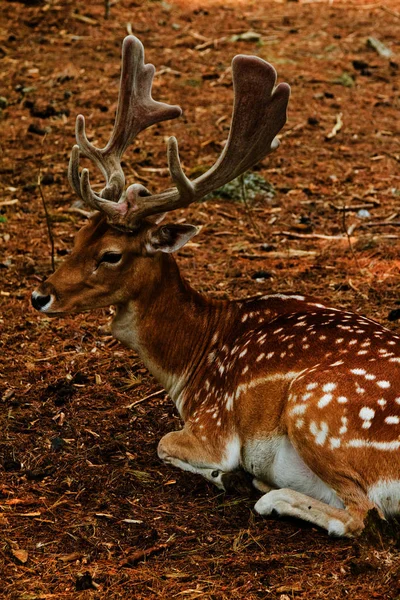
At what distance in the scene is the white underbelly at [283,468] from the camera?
469 cm

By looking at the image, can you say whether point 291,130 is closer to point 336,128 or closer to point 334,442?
point 336,128

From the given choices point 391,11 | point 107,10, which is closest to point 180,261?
point 107,10

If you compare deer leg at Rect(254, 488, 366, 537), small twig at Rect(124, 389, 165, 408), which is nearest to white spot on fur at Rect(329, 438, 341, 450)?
deer leg at Rect(254, 488, 366, 537)

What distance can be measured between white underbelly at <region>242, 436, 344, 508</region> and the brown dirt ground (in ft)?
0.58

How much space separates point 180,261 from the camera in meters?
7.92

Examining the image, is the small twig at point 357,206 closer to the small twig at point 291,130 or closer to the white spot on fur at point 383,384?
the small twig at point 291,130

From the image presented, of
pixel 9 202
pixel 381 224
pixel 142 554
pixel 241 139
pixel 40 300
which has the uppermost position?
pixel 241 139

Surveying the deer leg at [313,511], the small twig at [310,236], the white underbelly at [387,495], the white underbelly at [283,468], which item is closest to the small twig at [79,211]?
the small twig at [310,236]

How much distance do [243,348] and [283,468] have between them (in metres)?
0.77

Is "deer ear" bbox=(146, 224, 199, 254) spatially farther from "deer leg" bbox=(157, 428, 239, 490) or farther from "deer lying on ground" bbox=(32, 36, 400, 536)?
"deer leg" bbox=(157, 428, 239, 490)

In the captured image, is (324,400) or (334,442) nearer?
(334,442)

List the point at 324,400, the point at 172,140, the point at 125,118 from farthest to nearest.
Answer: the point at 125,118
the point at 172,140
the point at 324,400

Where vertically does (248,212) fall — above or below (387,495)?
below

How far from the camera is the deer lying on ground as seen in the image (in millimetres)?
4492
